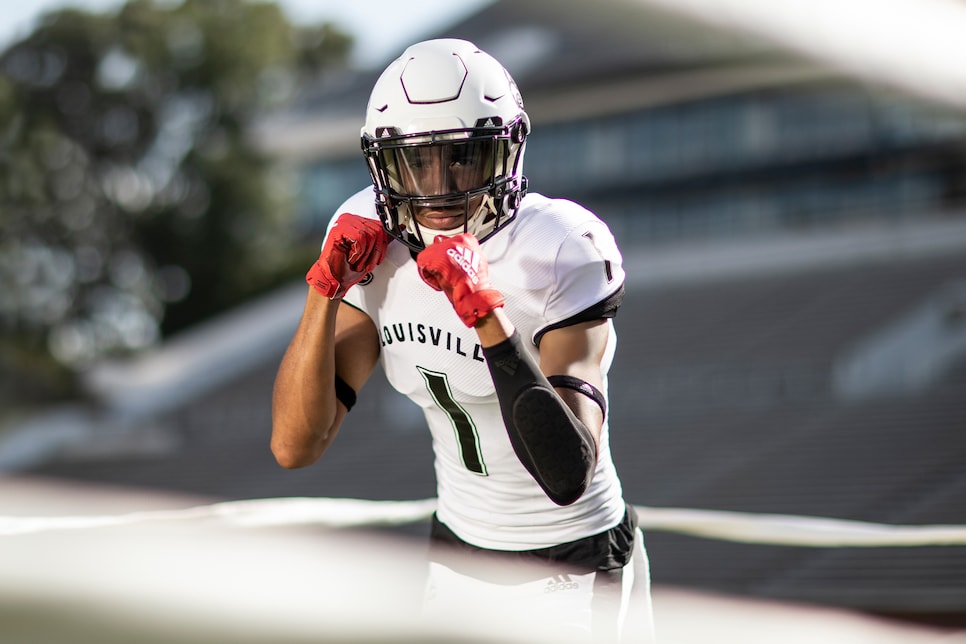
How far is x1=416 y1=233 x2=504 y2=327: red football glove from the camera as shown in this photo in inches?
88.7

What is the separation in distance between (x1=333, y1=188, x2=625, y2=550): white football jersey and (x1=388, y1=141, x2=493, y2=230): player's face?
4.8 inches

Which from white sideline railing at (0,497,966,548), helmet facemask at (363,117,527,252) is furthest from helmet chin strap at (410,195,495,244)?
white sideline railing at (0,497,966,548)

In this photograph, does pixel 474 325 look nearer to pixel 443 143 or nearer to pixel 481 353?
pixel 481 353

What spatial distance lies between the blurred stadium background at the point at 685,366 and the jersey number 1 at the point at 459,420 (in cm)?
63

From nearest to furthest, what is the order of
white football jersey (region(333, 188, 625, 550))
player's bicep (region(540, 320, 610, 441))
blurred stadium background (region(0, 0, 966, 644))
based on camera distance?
player's bicep (region(540, 320, 610, 441)) < white football jersey (region(333, 188, 625, 550)) < blurred stadium background (region(0, 0, 966, 644))

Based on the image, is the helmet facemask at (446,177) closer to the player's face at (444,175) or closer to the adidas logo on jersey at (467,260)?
the player's face at (444,175)

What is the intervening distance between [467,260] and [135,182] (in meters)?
26.7

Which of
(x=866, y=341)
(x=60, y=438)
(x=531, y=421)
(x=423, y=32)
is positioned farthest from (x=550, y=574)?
(x=423, y=32)

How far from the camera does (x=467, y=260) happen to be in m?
2.29

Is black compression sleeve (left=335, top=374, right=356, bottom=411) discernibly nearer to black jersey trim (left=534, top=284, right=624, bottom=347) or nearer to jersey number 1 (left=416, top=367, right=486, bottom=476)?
jersey number 1 (left=416, top=367, right=486, bottom=476)

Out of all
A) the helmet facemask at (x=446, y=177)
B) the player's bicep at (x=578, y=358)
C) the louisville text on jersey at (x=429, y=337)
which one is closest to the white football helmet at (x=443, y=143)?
the helmet facemask at (x=446, y=177)

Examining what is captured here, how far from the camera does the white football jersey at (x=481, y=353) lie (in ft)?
8.18

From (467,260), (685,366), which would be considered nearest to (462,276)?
(467,260)

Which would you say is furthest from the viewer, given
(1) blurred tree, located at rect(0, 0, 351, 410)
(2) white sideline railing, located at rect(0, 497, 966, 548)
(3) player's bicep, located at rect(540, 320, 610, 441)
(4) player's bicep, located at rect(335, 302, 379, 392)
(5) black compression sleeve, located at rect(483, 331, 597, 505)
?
(1) blurred tree, located at rect(0, 0, 351, 410)
